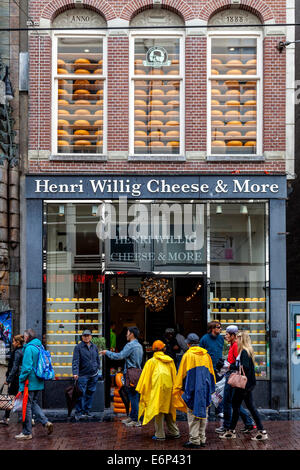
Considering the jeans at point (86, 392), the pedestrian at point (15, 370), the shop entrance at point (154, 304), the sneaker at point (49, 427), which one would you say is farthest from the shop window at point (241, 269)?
the sneaker at point (49, 427)

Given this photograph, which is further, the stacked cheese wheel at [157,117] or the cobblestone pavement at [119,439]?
the stacked cheese wheel at [157,117]

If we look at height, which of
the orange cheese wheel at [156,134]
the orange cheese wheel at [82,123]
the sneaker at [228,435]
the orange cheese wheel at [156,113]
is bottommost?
the sneaker at [228,435]

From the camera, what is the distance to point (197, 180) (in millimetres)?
15031

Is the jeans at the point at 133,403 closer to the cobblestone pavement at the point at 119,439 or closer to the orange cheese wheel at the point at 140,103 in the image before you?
the cobblestone pavement at the point at 119,439

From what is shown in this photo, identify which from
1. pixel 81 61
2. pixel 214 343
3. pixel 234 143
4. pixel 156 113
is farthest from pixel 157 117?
pixel 214 343

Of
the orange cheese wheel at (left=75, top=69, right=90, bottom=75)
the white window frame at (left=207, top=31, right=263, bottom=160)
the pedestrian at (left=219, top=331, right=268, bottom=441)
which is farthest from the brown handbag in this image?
the orange cheese wheel at (left=75, top=69, right=90, bottom=75)

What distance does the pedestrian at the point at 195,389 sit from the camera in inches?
416

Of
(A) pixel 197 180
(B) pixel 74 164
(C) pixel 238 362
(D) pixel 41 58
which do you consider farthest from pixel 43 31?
(C) pixel 238 362

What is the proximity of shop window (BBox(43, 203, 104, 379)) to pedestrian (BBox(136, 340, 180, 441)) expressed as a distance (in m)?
3.68

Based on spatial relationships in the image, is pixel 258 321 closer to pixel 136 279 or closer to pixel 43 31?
pixel 136 279

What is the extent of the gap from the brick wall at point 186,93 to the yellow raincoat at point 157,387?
5.24 meters

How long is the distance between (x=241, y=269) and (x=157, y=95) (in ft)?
14.5

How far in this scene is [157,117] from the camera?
15422 millimetres

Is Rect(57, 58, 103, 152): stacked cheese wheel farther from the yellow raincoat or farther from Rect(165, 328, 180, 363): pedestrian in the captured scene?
the yellow raincoat
